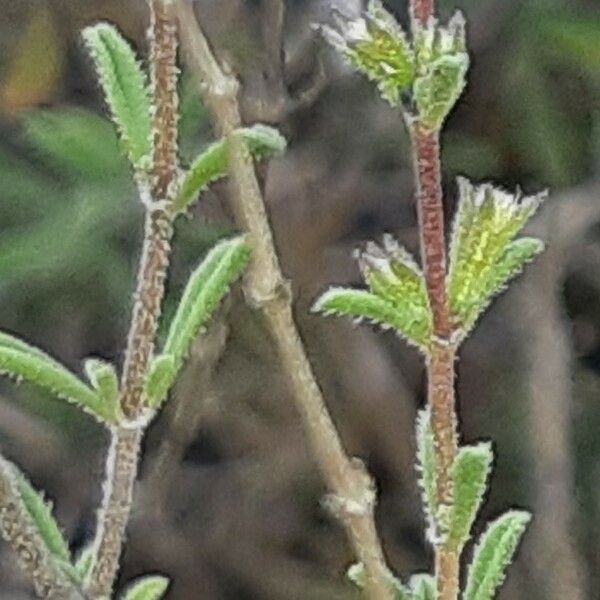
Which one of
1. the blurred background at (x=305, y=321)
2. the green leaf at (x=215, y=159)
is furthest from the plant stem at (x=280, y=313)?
the blurred background at (x=305, y=321)

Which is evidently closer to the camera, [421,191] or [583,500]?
[421,191]

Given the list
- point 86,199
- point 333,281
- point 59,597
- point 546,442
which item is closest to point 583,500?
point 546,442

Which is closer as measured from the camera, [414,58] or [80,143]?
[414,58]

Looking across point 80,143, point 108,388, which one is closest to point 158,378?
point 108,388

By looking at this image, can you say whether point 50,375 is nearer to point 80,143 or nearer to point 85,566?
point 85,566

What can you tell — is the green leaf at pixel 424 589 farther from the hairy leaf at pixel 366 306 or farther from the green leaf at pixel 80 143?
the green leaf at pixel 80 143

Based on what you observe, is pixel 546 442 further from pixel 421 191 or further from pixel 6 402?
pixel 421 191
